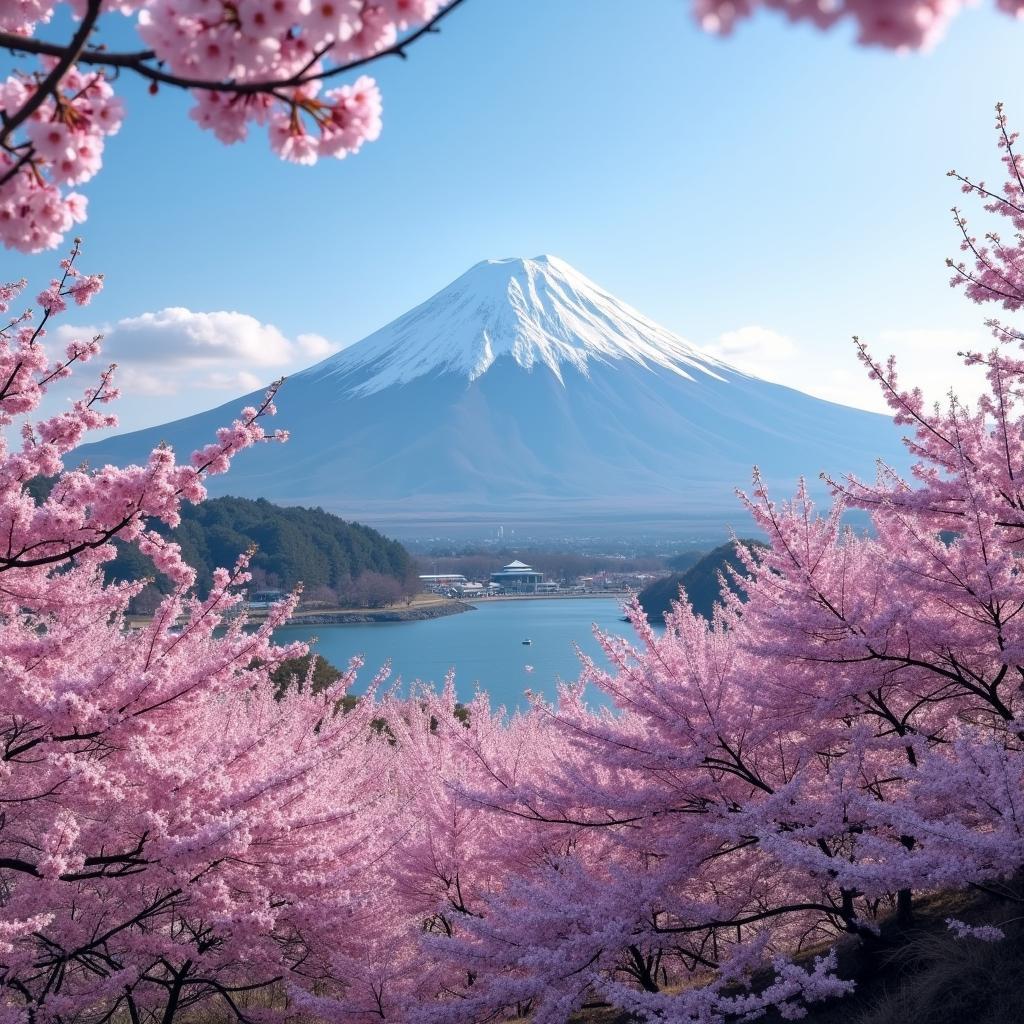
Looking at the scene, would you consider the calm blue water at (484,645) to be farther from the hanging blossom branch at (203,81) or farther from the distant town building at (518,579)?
the hanging blossom branch at (203,81)

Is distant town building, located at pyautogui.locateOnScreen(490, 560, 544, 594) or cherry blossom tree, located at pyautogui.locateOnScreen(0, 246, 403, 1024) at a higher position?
cherry blossom tree, located at pyautogui.locateOnScreen(0, 246, 403, 1024)

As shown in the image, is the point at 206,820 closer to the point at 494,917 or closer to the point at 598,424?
the point at 494,917

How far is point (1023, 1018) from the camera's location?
3.71 metres

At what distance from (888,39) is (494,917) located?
4816mm

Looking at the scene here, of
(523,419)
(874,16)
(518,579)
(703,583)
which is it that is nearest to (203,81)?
(874,16)

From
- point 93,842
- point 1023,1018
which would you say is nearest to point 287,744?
point 93,842

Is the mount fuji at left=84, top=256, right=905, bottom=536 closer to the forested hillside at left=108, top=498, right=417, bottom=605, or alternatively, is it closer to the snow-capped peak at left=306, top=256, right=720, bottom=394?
the snow-capped peak at left=306, top=256, right=720, bottom=394

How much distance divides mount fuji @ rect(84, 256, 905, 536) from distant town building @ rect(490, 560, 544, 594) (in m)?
59.5

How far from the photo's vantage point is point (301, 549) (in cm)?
4869

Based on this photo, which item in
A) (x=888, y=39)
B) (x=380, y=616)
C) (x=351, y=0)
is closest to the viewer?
(x=888, y=39)

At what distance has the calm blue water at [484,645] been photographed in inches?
Result: 1189

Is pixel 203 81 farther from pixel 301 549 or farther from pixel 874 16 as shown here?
pixel 301 549

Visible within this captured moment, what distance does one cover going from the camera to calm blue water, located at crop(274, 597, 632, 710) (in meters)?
30.2

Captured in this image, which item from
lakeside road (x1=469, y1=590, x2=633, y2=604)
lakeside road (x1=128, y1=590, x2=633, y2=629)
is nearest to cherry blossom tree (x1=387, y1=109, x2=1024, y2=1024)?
lakeside road (x1=128, y1=590, x2=633, y2=629)
